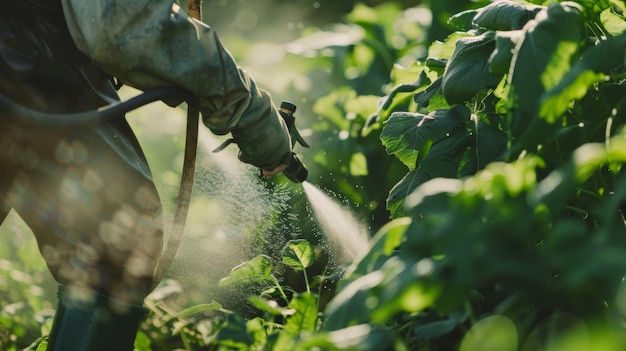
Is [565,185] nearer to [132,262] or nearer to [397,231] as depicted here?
[397,231]

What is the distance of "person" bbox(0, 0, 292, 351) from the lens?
1455mm

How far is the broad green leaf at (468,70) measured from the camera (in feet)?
4.82

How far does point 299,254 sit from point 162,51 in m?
0.61

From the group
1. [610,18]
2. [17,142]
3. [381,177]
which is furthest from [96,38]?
[381,177]

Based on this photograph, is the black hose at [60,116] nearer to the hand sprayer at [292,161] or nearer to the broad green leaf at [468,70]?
the hand sprayer at [292,161]

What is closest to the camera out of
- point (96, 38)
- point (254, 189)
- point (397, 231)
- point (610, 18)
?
point (397, 231)

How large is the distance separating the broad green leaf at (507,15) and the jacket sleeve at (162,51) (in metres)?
0.53

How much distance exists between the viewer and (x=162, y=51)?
145 centimetres

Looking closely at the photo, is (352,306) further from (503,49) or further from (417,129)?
(417,129)

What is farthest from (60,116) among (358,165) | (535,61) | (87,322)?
(358,165)

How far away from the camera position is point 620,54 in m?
1.18

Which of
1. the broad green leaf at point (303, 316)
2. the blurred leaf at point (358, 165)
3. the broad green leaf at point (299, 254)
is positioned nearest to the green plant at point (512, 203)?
the broad green leaf at point (303, 316)

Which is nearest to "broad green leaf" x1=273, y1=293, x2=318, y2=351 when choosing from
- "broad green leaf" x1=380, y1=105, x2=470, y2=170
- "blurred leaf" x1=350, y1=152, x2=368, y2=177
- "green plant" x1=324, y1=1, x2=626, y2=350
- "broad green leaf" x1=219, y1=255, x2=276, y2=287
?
"green plant" x1=324, y1=1, x2=626, y2=350

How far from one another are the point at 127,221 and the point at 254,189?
75 cm
